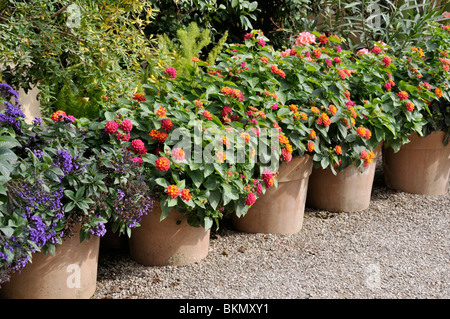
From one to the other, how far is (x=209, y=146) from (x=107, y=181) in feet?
1.73

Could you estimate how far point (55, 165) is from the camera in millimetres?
2104

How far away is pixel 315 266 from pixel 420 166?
5.44ft

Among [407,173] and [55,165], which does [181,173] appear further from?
[407,173]

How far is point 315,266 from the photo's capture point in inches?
114

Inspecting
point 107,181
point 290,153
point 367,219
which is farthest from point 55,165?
point 367,219

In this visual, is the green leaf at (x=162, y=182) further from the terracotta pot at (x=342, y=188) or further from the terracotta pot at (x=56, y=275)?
the terracotta pot at (x=342, y=188)

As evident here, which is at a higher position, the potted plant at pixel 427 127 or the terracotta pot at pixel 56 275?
the potted plant at pixel 427 127

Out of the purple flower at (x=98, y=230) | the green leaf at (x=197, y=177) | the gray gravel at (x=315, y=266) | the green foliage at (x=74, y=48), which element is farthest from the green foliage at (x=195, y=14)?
the purple flower at (x=98, y=230)

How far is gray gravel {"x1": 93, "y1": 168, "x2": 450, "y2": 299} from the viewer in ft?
8.54

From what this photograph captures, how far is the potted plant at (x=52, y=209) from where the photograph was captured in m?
1.97

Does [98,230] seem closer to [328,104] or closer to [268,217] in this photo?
[268,217]
